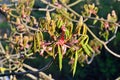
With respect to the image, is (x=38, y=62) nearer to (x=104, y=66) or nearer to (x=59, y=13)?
(x=104, y=66)

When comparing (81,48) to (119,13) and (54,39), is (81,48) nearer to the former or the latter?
(54,39)

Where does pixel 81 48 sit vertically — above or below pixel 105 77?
above

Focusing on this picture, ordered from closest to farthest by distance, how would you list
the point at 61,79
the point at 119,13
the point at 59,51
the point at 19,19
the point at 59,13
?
the point at 59,51
the point at 59,13
the point at 19,19
the point at 119,13
the point at 61,79

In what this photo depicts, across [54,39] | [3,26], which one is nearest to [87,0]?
[3,26]

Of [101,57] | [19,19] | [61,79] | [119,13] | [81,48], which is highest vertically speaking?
[81,48]

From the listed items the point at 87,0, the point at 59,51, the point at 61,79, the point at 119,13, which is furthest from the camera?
the point at 61,79

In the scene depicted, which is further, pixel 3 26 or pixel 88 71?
pixel 3 26

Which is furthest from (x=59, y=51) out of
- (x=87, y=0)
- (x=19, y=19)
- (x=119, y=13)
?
(x=119, y=13)

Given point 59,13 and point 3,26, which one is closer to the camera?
point 59,13

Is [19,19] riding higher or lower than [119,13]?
higher
